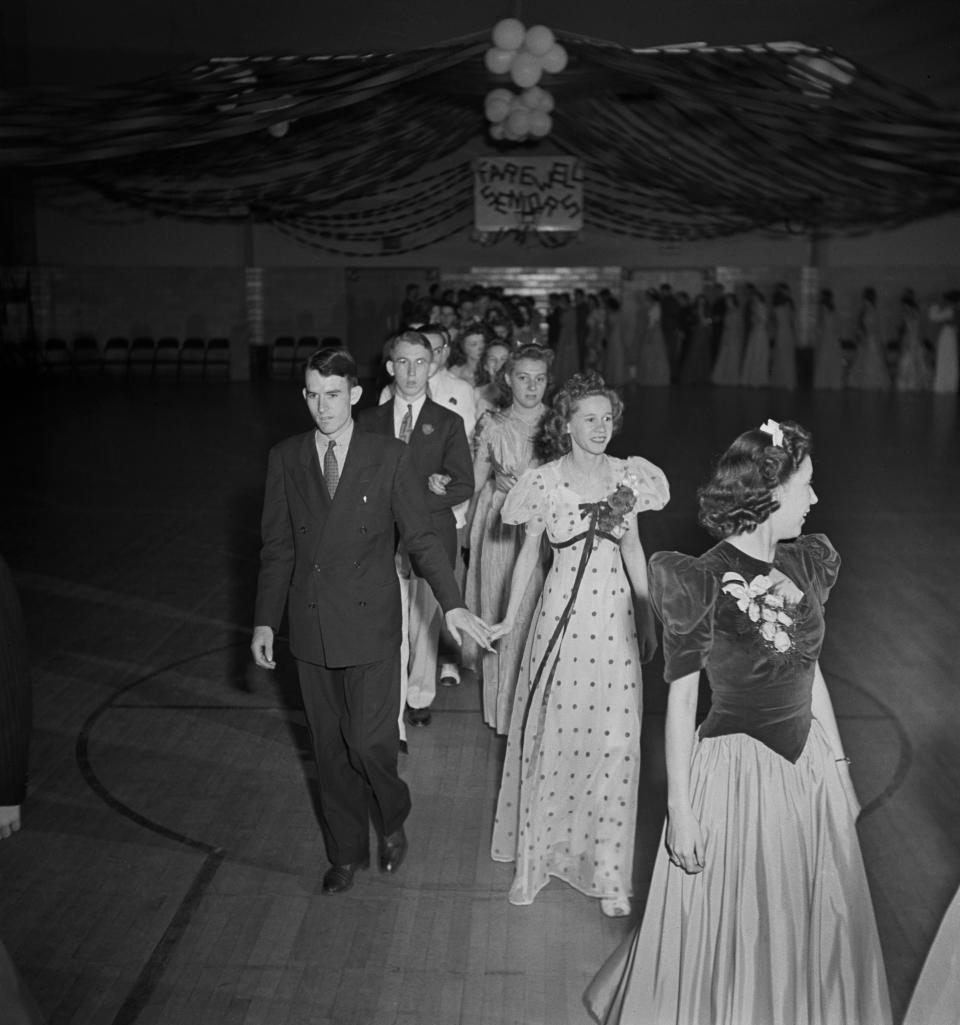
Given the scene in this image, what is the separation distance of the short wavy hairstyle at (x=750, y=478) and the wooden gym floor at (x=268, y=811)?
4.62 feet

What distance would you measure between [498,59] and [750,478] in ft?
25.8

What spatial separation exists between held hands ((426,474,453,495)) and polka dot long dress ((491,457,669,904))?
900mm

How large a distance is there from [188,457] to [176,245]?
10199 millimetres

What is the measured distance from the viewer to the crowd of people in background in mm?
19375

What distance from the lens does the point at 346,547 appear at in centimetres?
384

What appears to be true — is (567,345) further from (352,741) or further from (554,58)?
(352,741)

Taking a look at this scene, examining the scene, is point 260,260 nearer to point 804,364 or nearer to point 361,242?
point 361,242

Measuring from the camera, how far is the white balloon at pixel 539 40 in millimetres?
9758

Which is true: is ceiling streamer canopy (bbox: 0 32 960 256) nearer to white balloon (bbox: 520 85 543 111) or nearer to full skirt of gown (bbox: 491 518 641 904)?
white balloon (bbox: 520 85 543 111)

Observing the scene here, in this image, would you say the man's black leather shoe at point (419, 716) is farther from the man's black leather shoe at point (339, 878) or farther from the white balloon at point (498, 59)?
the white balloon at point (498, 59)

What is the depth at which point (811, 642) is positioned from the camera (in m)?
2.85

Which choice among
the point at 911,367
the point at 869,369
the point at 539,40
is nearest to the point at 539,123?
the point at 539,40

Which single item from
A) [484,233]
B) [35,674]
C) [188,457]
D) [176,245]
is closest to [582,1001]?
[35,674]

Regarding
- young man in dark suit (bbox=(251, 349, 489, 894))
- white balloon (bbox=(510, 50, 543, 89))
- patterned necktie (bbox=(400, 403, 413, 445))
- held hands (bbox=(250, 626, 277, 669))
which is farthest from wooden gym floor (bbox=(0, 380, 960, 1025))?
white balloon (bbox=(510, 50, 543, 89))
